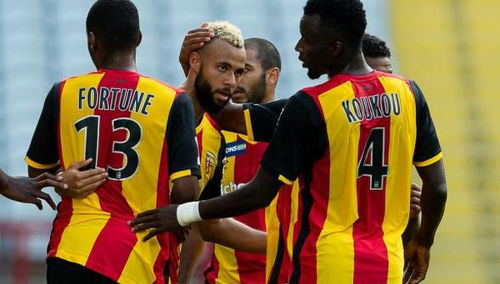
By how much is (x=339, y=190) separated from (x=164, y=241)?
108cm

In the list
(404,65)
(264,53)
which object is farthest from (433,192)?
(404,65)

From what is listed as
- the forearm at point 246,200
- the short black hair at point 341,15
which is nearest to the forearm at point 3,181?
the forearm at point 246,200

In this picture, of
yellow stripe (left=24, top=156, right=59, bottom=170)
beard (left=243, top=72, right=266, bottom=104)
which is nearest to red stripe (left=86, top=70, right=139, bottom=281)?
yellow stripe (left=24, top=156, right=59, bottom=170)

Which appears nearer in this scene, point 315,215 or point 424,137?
point 315,215

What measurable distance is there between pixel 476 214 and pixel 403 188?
9106 mm

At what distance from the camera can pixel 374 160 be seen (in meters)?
4.84

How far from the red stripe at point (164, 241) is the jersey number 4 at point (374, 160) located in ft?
3.46

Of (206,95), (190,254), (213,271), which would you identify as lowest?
(213,271)

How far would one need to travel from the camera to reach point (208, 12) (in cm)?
1490

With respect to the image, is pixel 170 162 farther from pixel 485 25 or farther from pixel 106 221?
pixel 485 25

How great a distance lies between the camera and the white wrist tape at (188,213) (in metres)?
5.02

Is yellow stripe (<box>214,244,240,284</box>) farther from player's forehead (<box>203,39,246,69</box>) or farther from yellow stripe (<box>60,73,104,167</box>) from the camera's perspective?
yellow stripe (<box>60,73,104,167</box>)

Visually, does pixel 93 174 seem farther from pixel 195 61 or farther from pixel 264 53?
pixel 264 53

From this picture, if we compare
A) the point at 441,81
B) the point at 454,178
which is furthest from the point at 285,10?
the point at 454,178
